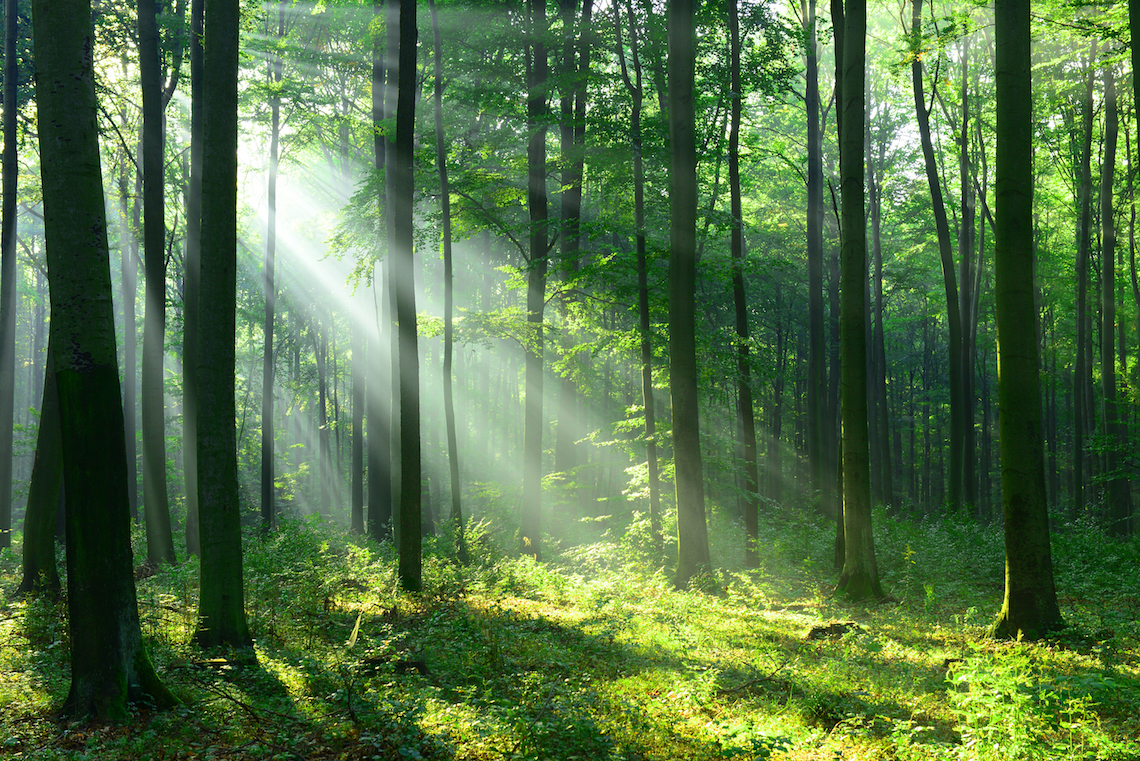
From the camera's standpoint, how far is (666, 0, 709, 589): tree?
36.4 ft

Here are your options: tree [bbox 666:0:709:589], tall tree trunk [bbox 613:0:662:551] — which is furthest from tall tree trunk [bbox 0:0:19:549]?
tree [bbox 666:0:709:589]

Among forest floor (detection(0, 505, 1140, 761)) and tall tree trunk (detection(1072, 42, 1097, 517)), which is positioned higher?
tall tree trunk (detection(1072, 42, 1097, 517))

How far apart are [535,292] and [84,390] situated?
10.4 meters

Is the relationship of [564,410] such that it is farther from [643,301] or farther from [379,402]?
[379,402]

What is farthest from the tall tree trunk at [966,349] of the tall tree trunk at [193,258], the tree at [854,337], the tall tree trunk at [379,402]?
the tall tree trunk at [193,258]

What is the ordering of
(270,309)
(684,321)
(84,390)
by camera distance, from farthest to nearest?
(270,309) → (684,321) → (84,390)

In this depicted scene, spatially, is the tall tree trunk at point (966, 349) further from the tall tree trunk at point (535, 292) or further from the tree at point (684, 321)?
the tall tree trunk at point (535, 292)

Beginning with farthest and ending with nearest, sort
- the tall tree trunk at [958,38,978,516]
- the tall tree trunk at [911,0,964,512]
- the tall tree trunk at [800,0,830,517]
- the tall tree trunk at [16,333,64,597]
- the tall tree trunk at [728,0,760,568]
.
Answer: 1. the tall tree trunk at [958,38,978,516]
2. the tall tree trunk at [911,0,964,512]
3. the tall tree trunk at [800,0,830,517]
4. the tall tree trunk at [728,0,760,568]
5. the tall tree trunk at [16,333,64,597]

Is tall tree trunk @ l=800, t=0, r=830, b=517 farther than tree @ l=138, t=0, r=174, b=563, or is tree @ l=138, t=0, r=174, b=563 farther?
tall tree trunk @ l=800, t=0, r=830, b=517

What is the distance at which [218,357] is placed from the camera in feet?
22.4

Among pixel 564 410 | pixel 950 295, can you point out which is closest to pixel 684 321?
pixel 564 410

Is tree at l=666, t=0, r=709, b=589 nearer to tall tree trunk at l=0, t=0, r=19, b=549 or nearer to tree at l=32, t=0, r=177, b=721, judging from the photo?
tree at l=32, t=0, r=177, b=721

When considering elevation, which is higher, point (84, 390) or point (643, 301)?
point (643, 301)

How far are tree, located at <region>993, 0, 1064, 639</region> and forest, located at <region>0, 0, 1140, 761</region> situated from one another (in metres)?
0.03
